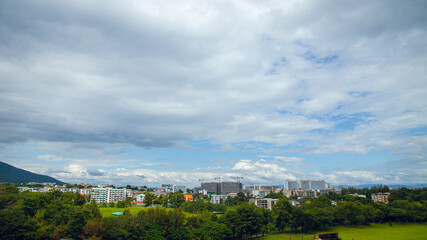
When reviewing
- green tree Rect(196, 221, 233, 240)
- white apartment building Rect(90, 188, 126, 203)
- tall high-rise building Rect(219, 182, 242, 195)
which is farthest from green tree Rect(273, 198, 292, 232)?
tall high-rise building Rect(219, 182, 242, 195)

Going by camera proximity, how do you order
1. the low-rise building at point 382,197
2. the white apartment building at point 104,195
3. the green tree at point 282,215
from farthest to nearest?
the white apartment building at point 104,195 < the low-rise building at point 382,197 < the green tree at point 282,215

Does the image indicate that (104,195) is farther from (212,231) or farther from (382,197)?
(382,197)

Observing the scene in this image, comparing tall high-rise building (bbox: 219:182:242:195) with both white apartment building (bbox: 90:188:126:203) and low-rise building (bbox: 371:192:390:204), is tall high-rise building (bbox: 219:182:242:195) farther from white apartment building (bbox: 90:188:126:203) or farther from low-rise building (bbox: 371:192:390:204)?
low-rise building (bbox: 371:192:390:204)

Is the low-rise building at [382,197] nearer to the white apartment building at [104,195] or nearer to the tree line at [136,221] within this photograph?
the tree line at [136,221]

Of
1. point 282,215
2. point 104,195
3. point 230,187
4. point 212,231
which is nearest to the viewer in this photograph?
point 212,231

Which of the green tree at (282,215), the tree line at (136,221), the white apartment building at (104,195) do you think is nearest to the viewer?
the tree line at (136,221)

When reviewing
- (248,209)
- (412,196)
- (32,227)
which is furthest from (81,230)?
(412,196)

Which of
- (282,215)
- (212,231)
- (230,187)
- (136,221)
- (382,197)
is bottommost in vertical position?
(230,187)

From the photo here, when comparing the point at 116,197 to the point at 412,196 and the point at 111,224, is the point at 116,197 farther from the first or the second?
the point at 412,196

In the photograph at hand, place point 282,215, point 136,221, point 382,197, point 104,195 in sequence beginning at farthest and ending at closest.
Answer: point 104,195 → point 382,197 → point 282,215 → point 136,221

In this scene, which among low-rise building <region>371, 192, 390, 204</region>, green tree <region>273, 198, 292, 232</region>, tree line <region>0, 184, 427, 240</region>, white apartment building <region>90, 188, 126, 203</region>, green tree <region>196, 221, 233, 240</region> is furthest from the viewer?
white apartment building <region>90, 188, 126, 203</region>

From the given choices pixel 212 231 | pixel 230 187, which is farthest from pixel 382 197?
pixel 230 187

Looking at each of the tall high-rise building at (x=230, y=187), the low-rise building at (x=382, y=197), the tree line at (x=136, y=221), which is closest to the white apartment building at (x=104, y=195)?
the tree line at (x=136, y=221)

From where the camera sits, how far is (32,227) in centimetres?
3105
